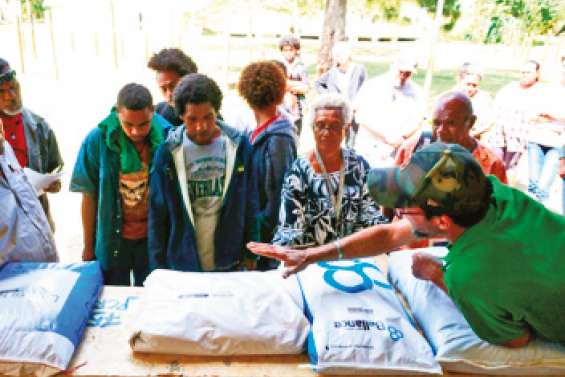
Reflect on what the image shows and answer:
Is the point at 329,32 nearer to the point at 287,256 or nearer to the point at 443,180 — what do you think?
the point at 287,256

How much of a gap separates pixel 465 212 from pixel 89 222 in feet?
6.85

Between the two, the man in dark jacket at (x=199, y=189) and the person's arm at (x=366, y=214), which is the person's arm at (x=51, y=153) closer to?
the man in dark jacket at (x=199, y=189)

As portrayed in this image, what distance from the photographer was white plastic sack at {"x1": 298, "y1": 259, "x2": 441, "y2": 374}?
1726mm

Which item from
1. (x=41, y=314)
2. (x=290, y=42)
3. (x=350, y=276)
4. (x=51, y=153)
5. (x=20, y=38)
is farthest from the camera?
(x=20, y=38)

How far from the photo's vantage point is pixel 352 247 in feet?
6.98

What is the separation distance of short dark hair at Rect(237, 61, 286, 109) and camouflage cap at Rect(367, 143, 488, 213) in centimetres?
155

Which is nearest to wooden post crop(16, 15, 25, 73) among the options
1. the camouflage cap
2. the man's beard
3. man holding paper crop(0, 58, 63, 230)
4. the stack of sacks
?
man holding paper crop(0, 58, 63, 230)

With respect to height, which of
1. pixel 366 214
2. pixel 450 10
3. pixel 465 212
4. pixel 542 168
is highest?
pixel 450 10

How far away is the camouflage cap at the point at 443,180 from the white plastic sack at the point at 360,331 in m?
0.47

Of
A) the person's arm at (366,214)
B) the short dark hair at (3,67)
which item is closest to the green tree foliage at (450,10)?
the person's arm at (366,214)

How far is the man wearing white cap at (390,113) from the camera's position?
4898 mm

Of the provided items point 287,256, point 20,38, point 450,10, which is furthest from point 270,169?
point 450,10

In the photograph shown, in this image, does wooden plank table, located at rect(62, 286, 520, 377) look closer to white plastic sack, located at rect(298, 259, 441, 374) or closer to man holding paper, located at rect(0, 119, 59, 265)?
white plastic sack, located at rect(298, 259, 441, 374)

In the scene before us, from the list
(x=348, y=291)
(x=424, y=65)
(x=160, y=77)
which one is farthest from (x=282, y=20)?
(x=348, y=291)
